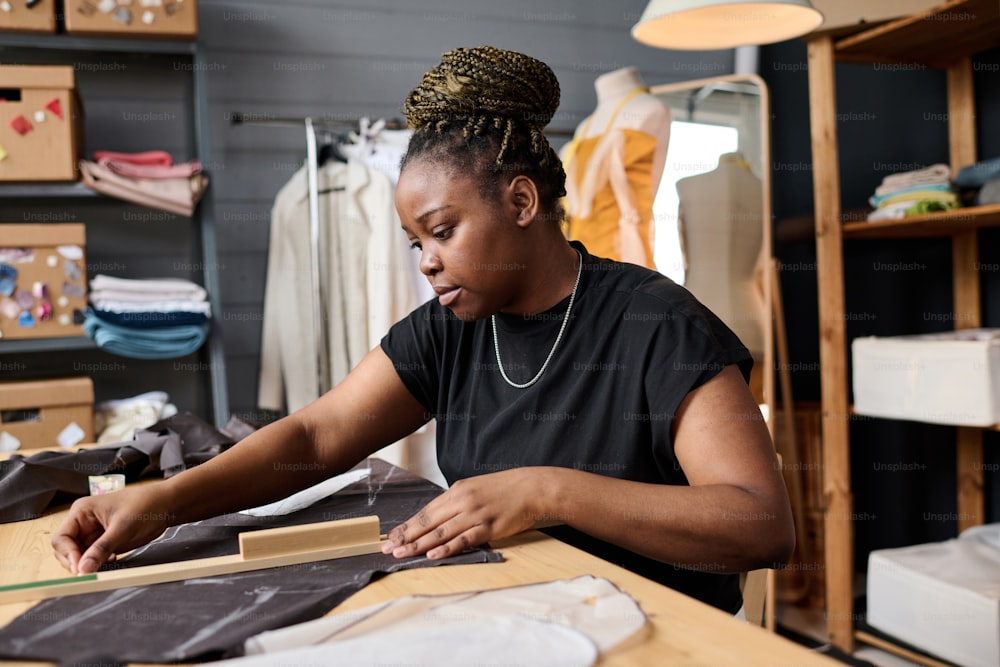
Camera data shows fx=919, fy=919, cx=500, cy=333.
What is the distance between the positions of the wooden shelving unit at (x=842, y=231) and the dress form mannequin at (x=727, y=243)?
203 millimetres

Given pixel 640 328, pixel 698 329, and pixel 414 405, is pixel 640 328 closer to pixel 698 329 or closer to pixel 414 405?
pixel 698 329

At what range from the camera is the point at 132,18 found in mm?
2703

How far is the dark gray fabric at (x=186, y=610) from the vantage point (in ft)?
2.40

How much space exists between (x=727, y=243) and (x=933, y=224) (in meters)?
0.60

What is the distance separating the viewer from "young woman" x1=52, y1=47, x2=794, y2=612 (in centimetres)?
105

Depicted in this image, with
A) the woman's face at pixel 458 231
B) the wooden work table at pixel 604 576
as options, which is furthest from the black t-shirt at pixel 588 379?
the wooden work table at pixel 604 576

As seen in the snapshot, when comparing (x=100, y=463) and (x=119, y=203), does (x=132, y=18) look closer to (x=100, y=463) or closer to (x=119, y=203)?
(x=119, y=203)

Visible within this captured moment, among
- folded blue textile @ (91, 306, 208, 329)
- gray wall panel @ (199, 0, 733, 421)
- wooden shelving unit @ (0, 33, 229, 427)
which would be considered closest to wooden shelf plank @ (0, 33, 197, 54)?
wooden shelving unit @ (0, 33, 229, 427)

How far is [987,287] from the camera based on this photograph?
9.62 ft

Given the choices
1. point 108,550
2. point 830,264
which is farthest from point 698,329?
point 830,264

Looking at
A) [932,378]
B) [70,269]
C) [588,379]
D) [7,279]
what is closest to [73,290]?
[70,269]

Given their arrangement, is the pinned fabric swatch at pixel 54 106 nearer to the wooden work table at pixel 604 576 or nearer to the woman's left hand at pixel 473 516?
the wooden work table at pixel 604 576

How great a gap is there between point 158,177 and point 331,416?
64.3 inches

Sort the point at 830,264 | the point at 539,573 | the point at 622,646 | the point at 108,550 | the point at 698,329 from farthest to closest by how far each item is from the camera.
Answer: the point at 830,264 → the point at 698,329 → the point at 108,550 → the point at 539,573 → the point at 622,646
